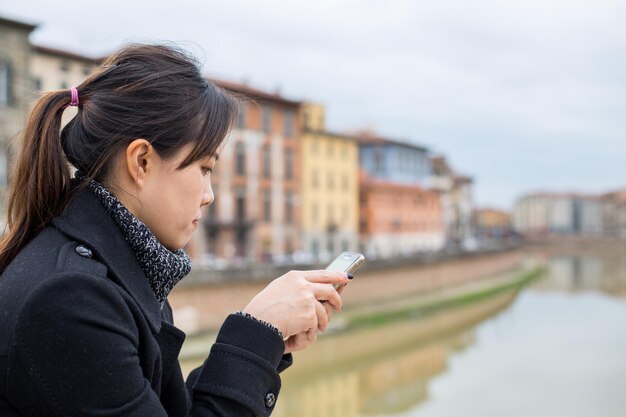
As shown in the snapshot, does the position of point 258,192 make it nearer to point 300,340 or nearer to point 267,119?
point 267,119

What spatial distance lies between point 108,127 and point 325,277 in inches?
15.8

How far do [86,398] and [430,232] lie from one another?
42.7 meters

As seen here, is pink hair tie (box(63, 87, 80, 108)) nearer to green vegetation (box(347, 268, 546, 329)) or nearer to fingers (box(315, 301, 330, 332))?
fingers (box(315, 301, 330, 332))

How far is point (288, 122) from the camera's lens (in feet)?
99.3

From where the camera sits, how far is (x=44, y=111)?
109 centimetres

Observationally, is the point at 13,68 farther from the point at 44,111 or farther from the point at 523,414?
the point at 44,111

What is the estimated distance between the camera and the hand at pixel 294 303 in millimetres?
1084

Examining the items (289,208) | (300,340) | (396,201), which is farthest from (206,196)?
(396,201)

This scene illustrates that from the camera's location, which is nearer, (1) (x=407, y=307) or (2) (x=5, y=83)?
(2) (x=5, y=83)

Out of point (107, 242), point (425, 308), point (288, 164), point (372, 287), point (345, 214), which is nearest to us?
point (107, 242)

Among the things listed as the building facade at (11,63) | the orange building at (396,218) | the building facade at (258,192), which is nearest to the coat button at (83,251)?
the building facade at (11,63)

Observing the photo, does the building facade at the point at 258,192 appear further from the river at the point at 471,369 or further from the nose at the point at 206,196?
the nose at the point at 206,196

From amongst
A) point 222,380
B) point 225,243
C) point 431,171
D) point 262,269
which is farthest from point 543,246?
point 222,380

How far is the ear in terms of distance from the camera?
1024 millimetres
